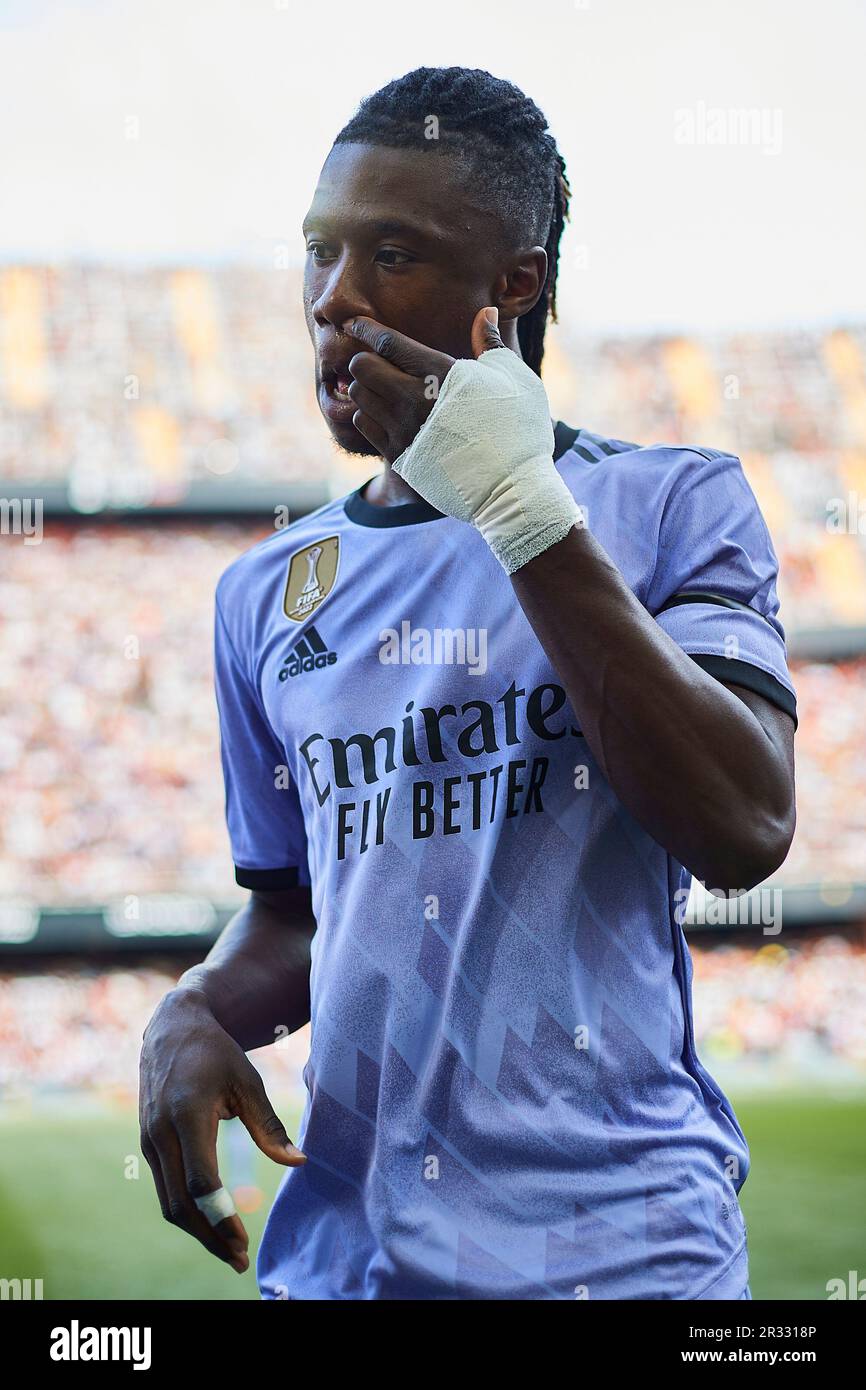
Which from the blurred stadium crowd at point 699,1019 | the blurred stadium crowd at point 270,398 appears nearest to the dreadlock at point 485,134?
the blurred stadium crowd at point 699,1019

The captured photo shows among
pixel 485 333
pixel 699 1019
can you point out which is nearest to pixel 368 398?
pixel 485 333

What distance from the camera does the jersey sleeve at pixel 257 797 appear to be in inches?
A: 53.5

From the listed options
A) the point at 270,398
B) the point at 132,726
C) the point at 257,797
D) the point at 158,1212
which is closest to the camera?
the point at 257,797

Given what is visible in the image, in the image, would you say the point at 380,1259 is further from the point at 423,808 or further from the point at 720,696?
the point at 720,696

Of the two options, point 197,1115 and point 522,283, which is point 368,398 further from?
point 197,1115

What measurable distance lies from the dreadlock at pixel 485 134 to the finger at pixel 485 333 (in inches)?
6.2

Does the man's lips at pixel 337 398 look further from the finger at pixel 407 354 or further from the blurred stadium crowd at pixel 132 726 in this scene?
the blurred stadium crowd at pixel 132 726

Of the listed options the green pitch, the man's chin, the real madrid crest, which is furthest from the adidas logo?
the green pitch

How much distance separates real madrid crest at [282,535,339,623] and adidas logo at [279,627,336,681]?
28 millimetres

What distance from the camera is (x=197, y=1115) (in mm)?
1108

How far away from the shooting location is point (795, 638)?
759cm

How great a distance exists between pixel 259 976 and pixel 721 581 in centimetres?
61

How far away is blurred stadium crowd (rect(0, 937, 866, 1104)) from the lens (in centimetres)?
628
